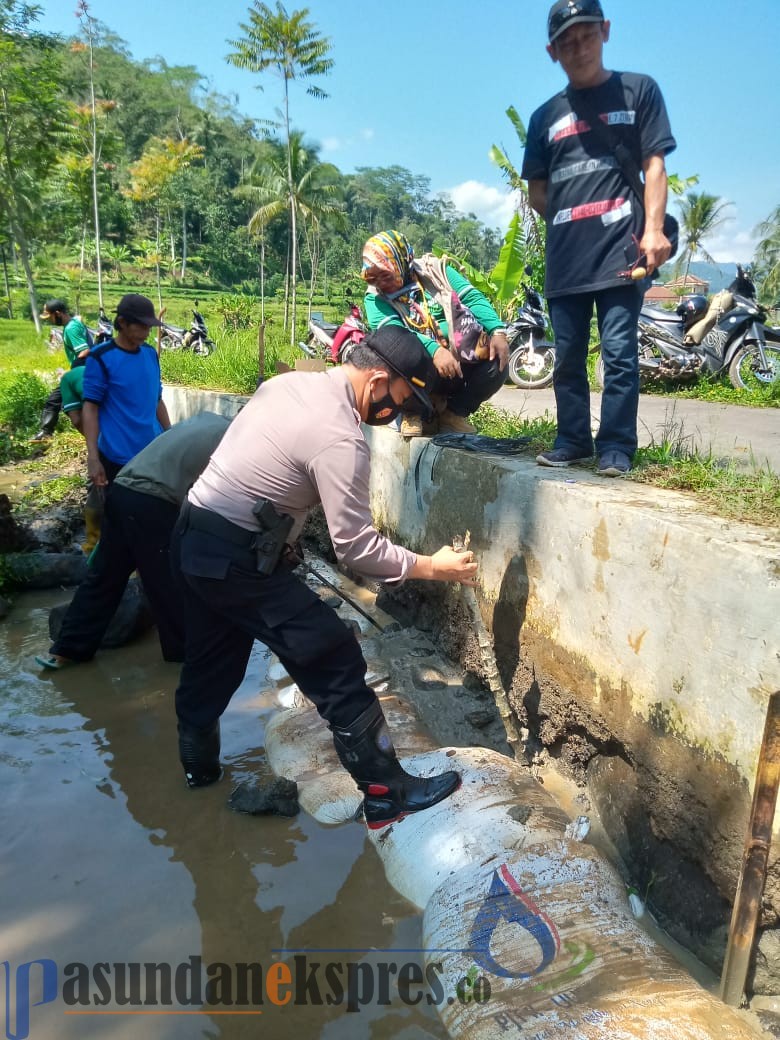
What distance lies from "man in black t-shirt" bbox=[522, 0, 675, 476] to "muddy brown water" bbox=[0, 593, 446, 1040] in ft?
5.39

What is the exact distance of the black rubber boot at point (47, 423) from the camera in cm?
892

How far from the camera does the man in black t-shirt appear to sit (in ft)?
8.11

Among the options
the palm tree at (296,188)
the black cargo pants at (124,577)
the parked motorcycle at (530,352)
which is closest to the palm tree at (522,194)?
the parked motorcycle at (530,352)

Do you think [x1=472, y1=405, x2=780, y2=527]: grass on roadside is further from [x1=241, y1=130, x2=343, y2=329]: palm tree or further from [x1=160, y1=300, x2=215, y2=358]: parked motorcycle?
[x1=241, y1=130, x2=343, y2=329]: palm tree

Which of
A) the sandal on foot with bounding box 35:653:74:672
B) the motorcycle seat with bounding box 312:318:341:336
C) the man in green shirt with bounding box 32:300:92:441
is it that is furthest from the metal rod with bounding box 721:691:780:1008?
the motorcycle seat with bounding box 312:318:341:336

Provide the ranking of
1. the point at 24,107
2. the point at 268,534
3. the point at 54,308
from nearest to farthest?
the point at 268,534 → the point at 54,308 → the point at 24,107

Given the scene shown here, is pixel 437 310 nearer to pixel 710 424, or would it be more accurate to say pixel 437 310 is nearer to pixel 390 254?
pixel 390 254

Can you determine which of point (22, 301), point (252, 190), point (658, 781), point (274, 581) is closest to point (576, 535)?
point (658, 781)

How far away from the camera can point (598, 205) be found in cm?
258

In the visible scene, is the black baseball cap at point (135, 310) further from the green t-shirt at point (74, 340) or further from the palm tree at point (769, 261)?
the palm tree at point (769, 261)

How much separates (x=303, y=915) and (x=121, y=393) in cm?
288

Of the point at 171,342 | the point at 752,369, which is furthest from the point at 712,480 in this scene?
the point at 171,342

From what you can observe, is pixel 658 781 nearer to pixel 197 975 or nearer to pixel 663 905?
pixel 663 905

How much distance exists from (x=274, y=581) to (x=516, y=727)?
3.73 ft
